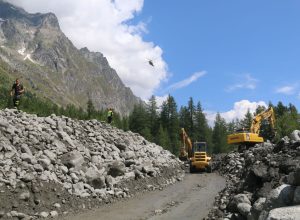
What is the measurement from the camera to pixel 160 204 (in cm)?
2159

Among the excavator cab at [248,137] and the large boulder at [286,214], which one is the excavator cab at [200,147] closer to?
the excavator cab at [248,137]

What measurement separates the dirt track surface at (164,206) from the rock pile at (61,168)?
977mm

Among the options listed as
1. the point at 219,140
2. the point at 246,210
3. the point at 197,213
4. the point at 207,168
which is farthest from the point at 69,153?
the point at 219,140

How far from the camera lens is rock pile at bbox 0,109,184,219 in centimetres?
1806

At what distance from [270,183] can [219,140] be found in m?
97.5

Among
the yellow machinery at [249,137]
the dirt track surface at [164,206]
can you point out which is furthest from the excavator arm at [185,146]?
the dirt track surface at [164,206]

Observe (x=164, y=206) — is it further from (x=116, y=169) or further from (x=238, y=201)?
(x=238, y=201)

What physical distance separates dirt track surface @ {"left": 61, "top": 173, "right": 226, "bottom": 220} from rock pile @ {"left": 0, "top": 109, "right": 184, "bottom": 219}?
98 centimetres

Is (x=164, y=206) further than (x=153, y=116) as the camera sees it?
No

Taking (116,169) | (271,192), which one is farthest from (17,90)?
(271,192)

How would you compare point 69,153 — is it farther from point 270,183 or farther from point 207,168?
point 207,168

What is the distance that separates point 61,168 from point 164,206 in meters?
5.61

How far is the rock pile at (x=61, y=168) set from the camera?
18.1m

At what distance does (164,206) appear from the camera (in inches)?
829
